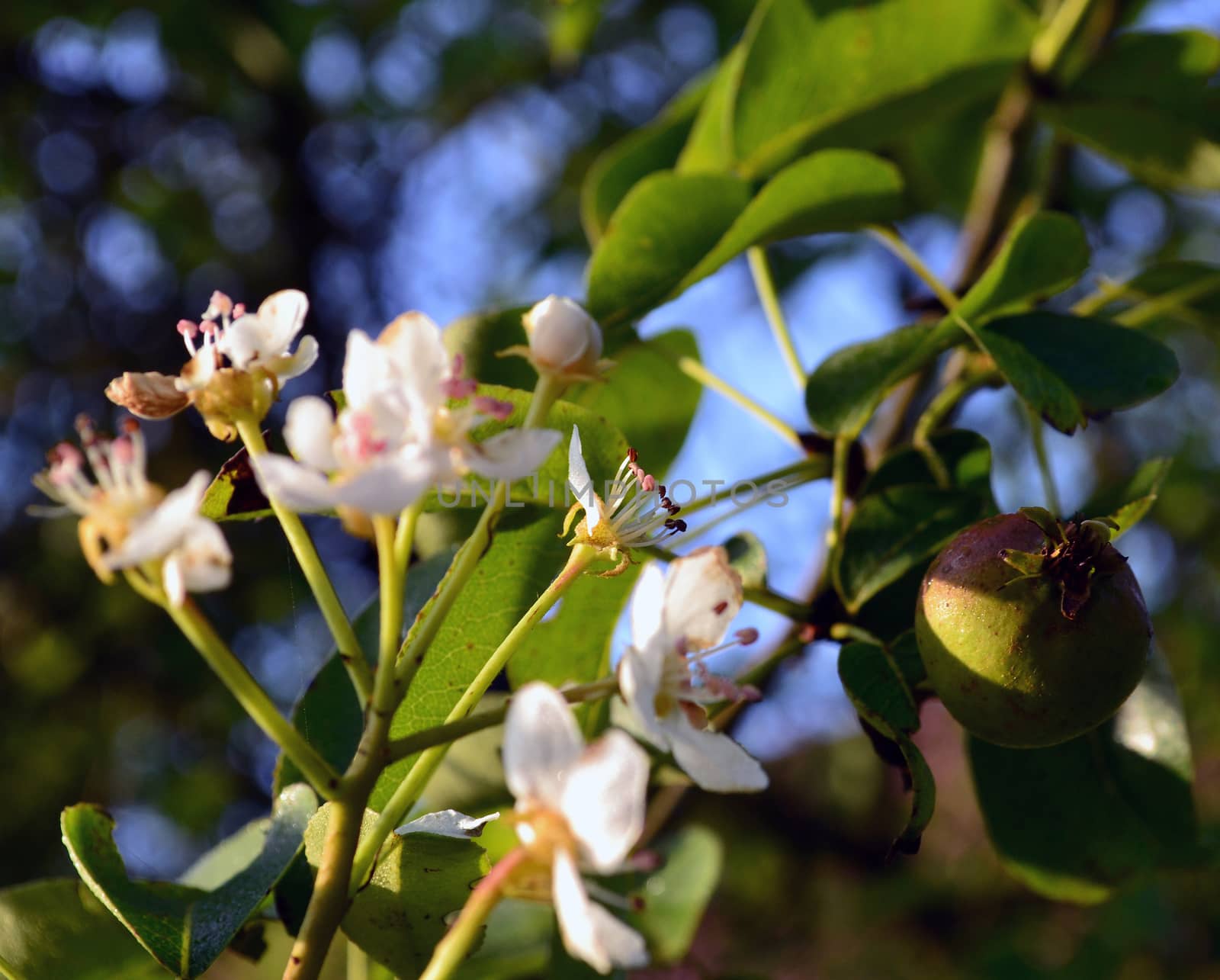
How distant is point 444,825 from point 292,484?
0.22 meters

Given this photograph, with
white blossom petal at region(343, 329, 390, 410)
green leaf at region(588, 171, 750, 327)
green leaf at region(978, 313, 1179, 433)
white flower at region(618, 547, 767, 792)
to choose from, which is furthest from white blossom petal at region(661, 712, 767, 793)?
green leaf at region(588, 171, 750, 327)

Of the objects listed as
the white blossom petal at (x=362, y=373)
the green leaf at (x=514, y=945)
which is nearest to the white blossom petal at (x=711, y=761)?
the white blossom petal at (x=362, y=373)

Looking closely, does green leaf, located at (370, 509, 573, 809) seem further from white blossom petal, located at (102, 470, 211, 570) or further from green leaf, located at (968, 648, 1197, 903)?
green leaf, located at (968, 648, 1197, 903)

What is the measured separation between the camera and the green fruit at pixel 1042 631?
638 mm

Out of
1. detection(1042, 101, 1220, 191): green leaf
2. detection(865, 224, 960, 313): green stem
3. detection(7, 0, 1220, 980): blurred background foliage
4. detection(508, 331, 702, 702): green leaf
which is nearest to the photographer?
detection(865, 224, 960, 313): green stem

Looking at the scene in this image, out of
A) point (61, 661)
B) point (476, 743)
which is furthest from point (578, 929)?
point (61, 661)

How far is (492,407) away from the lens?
1.86ft

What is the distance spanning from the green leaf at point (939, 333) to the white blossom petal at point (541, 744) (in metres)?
0.45

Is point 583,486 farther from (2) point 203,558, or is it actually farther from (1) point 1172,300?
(1) point 1172,300

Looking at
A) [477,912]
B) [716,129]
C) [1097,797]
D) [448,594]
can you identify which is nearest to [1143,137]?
[716,129]

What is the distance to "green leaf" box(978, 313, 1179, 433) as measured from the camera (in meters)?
0.77

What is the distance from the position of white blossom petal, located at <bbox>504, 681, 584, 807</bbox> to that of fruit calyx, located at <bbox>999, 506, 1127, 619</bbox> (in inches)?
11.7

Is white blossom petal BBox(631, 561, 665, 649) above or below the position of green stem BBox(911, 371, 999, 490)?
above

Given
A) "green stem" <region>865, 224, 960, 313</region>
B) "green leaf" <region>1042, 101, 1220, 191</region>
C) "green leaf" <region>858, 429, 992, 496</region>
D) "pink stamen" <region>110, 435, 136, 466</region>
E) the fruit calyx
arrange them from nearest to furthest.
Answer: "pink stamen" <region>110, 435, 136, 466</region> < the fruit calyx < "green leaf" <region>858, 429, 992, 496</region> < "green stem" <region>865, 224, 960, 313</region> < "green leaf" <region>1042, 101, 1220, 191</region>
